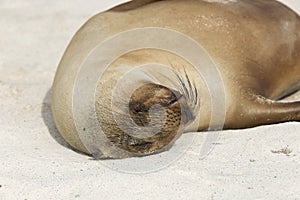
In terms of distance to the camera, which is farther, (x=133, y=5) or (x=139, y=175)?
(x=133, y=5)

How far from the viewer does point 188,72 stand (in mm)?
3594

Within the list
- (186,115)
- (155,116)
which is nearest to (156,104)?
(155,116)

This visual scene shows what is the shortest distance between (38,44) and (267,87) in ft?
7.79

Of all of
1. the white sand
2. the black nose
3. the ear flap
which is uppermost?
the black nose

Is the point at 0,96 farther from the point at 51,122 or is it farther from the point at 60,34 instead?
the point at 60,34

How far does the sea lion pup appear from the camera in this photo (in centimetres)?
303

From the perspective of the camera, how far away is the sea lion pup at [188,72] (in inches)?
119

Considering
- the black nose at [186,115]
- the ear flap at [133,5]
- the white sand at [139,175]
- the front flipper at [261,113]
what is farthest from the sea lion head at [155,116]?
the ear flap at [133,5]

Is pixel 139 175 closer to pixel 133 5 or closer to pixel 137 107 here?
pixel 137 107

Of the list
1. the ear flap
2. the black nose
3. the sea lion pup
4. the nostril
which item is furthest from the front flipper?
the ear flap

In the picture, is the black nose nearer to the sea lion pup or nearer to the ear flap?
the sea lion pup

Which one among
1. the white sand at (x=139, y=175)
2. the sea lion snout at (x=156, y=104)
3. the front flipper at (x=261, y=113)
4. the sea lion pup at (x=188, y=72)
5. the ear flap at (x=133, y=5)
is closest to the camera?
the white sand at (x=139, y=175)

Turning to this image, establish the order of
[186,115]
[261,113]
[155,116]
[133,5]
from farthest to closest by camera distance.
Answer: [133,5], [261,113], [186,115], [155,116]

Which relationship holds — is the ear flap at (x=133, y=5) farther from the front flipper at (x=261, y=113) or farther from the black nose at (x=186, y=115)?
the black nose at (x=186, y=115)
